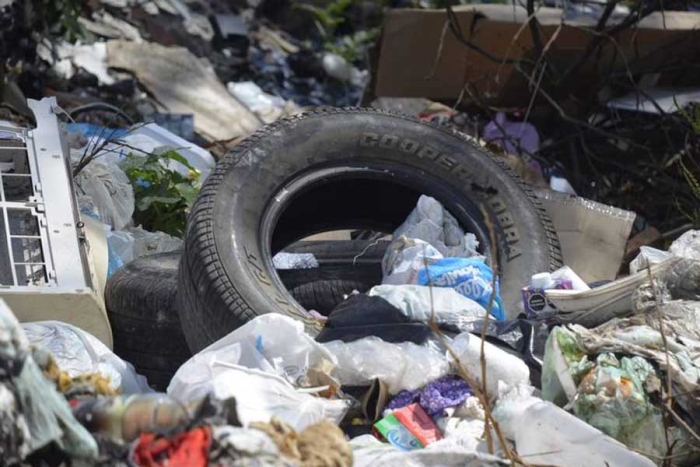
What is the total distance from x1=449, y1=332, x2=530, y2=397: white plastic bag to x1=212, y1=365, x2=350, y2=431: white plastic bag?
43 centimetres

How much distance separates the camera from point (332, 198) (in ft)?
12.8

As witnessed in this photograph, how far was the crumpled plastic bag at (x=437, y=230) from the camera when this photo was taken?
3.67 m

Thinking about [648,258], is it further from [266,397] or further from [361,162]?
[266,397]

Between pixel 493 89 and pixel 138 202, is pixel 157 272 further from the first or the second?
pixel 493 89

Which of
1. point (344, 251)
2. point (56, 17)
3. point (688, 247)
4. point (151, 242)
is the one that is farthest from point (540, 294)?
point (56, 17)

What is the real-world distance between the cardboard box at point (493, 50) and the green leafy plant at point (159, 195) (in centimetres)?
187

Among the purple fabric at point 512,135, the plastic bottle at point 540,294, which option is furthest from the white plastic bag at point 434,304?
the purple fabric at point 512,135

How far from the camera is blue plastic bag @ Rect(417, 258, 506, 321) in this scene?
11.0ft

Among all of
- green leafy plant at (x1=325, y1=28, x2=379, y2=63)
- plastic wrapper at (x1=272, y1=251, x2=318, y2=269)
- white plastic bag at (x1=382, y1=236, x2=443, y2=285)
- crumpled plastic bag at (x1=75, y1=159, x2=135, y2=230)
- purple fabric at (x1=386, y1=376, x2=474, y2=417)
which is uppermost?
green leafy plant at (x1=325, y1=28, x2=379, y2=63)

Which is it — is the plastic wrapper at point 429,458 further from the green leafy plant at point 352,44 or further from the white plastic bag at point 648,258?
the green leafy plant at point 352,44

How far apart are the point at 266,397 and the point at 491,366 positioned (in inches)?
26.2

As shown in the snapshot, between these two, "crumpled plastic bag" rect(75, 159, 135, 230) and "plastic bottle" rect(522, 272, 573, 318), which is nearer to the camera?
"plastic bottle" rect(522, 272, 573, 318)

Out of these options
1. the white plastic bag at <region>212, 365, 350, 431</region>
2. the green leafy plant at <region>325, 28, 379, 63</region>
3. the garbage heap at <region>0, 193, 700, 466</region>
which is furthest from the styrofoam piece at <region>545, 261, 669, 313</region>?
the green leafy plant at <region>325, 28, 379, 63</region>

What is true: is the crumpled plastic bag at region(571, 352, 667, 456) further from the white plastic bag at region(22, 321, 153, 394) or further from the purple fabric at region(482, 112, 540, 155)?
the purple fabric at region(482, 112, 540, 155)
